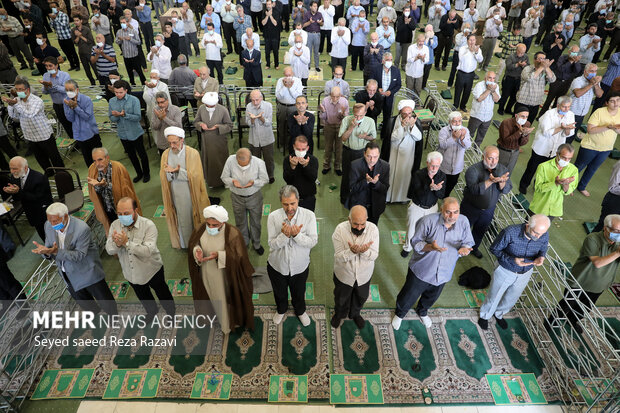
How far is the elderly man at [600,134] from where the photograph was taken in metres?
6.43

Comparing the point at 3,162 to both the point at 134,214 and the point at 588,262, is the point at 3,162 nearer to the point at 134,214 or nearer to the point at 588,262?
the point at 134,214

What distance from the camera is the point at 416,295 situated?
484 centimetres

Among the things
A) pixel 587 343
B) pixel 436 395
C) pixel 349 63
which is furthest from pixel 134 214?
pixel 349 63

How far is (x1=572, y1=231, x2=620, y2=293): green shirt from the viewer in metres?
4.41

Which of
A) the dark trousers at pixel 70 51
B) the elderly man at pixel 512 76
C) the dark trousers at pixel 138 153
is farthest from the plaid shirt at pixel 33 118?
the elderly man at pixel 512 76

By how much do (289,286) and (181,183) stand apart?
2.11 meters

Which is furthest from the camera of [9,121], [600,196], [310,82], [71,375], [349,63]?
[349,63]

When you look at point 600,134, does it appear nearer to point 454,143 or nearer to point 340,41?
point 454,143

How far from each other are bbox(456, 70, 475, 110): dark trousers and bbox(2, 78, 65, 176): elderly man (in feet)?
27.4

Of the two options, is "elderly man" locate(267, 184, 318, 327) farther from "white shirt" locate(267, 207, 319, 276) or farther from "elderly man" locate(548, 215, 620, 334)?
"elderly man" locate(548, 215, 620, 334)

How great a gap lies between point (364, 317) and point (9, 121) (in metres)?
8.57

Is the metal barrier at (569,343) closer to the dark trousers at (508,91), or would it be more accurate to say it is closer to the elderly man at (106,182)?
the dark trousers at (508,91)

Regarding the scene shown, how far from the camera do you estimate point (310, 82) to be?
11750 mm

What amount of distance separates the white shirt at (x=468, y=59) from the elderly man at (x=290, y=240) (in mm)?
6423
